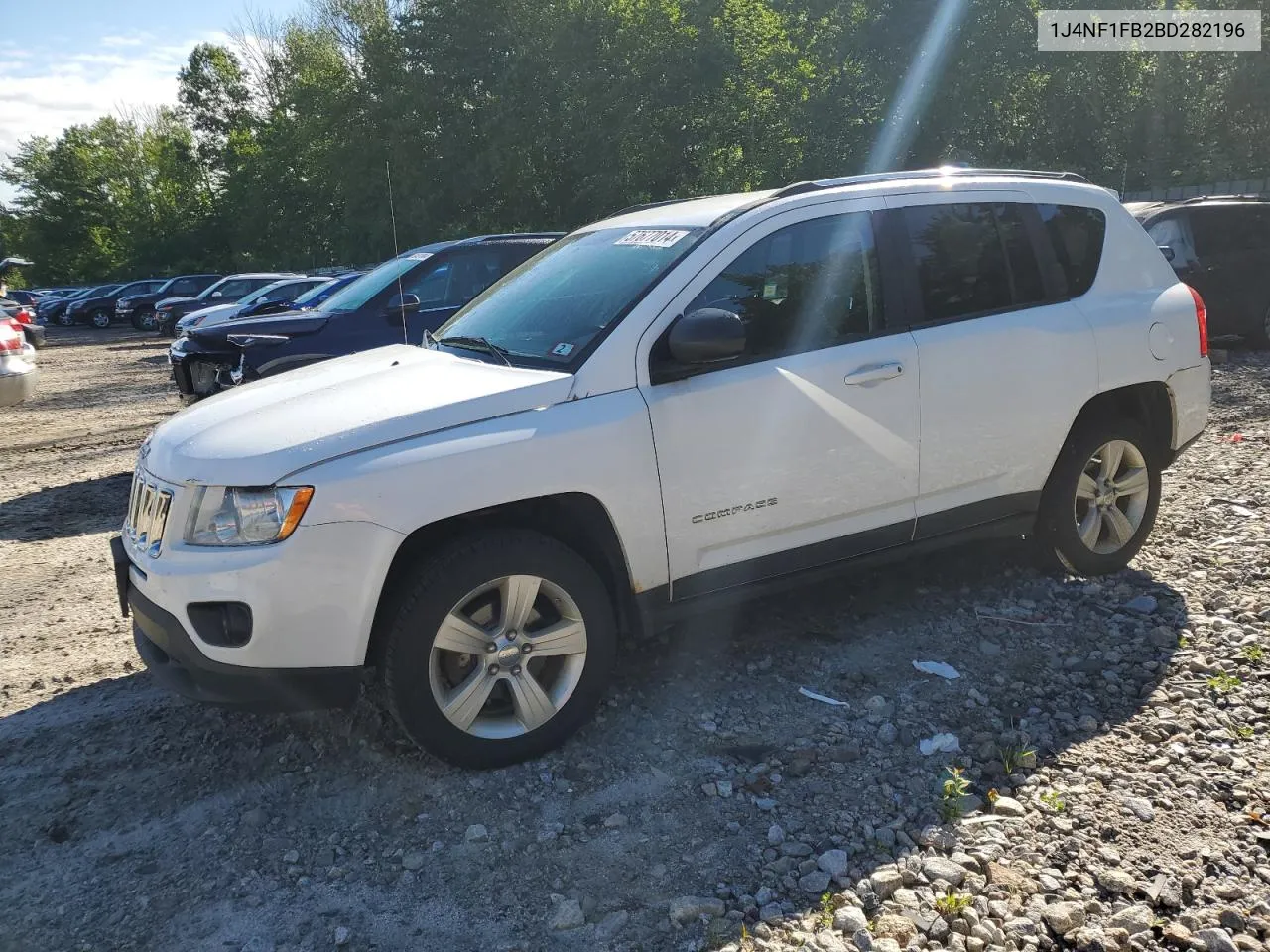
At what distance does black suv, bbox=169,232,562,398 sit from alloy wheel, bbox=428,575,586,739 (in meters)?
5.23

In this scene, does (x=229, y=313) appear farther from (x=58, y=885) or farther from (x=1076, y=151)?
(x=1076, y=151)

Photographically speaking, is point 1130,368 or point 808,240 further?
point 1130,368

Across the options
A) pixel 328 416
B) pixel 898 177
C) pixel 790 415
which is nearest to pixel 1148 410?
pixel 898 177

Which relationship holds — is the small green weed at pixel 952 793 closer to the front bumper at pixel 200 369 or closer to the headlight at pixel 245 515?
the headlight at pixel 245 515

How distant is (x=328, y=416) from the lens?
3484 millimetres

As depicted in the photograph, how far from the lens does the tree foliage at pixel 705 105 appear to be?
2281cm

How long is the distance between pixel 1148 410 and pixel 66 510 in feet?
24.4

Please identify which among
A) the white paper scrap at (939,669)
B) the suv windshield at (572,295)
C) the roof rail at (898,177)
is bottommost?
the white paper scrap at (939,669)

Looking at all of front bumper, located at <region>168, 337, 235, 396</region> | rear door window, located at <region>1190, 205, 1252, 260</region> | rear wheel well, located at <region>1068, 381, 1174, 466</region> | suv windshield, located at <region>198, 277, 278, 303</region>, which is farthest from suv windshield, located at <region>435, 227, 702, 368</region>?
suv windshield, located at <region>198, 277, 278, 303</region>

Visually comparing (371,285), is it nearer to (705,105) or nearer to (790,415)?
(790,415)

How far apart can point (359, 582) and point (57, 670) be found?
2297 millimetres

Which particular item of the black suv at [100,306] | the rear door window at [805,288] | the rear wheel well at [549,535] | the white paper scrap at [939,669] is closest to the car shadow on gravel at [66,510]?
the rear wheel well at [549,535]

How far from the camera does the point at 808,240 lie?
4.15m

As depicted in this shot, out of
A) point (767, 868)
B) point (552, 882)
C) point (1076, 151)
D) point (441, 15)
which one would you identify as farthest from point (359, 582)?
point (441, 15)
